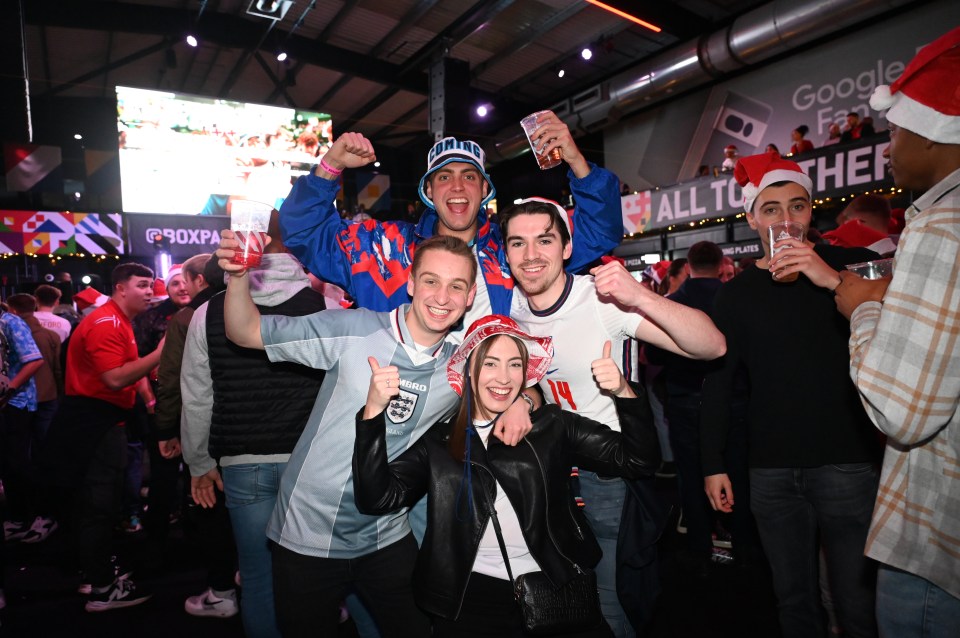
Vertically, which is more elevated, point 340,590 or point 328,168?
point 328,168

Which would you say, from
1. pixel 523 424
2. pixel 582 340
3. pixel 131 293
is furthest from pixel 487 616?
pixel 131 293

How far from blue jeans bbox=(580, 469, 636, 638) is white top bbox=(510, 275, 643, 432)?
0.23 metres

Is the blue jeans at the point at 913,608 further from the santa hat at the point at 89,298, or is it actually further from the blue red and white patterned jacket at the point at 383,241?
the santa hat at the point at 89,298

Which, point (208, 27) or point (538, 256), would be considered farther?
point (208, 27)

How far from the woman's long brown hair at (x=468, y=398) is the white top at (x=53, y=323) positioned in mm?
5320

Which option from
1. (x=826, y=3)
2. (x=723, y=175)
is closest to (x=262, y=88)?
(x=723, y=175)

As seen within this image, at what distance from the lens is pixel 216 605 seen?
3482mm

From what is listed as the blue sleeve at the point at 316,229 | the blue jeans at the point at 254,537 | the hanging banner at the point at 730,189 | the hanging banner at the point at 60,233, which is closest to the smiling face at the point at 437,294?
the blue sleeve at the point at 316,229

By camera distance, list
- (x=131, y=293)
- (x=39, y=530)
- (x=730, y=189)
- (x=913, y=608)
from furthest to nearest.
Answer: (x=730, y=189), (x=39, y=530), (x=131, y=293), (x=913, y=608)

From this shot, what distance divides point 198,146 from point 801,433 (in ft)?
34.7

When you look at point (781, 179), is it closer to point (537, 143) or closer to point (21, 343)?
point (537, 143)

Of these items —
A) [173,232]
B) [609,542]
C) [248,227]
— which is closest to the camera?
[248,227]

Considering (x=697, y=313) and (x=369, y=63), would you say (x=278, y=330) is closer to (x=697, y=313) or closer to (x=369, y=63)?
(x=697, y=313)

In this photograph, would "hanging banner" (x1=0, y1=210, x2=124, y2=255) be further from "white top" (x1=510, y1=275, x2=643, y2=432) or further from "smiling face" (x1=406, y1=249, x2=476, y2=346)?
"white top" (x1=510, y1=275, x2=643, y2=432)
